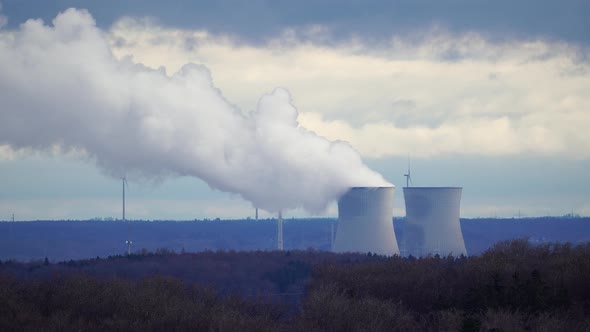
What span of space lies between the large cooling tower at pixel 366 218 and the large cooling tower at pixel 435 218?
40.8 inches

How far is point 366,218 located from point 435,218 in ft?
8.78

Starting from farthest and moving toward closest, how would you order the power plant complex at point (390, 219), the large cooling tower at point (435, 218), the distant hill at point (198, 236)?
the distant hill at point (198, 236), the large cooling tower at point (435, 218), the power plant complex at point (390, 219)

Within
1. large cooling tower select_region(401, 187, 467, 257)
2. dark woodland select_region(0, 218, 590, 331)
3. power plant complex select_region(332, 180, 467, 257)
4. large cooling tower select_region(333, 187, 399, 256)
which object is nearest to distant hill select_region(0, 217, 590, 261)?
large cooling tower select_region(401, 187, 467, 257)

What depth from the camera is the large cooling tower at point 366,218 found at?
37.0 m

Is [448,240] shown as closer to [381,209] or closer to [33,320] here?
[381,209]

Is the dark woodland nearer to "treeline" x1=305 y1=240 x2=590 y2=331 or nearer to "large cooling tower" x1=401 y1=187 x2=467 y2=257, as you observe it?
"treeline" x1=305 y1=240 x2=590 y2=331

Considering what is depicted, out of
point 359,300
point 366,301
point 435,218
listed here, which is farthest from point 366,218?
point 366,301

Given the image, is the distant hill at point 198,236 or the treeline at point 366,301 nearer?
the treeline at point 366,301

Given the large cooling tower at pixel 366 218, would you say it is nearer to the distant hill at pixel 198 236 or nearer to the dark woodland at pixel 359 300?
the dark woodland at pixel 359 300

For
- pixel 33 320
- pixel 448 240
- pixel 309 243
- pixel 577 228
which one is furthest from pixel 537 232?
pixel 33 320

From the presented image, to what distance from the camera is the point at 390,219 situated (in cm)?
3847

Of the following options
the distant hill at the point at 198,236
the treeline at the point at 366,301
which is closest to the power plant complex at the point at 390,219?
the treeline at the point at 366,301

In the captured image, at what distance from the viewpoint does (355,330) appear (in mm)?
19828

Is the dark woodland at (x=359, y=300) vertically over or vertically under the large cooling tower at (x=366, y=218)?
under
